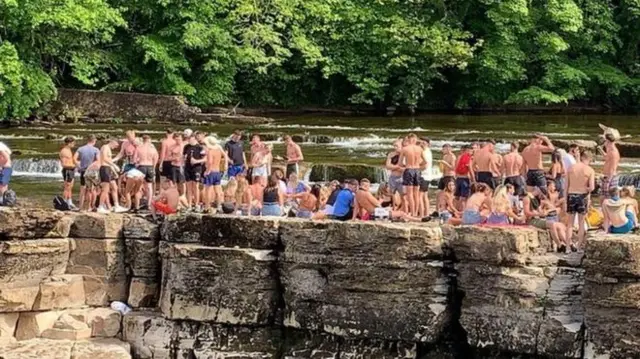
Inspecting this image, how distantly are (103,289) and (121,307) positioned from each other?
47cm

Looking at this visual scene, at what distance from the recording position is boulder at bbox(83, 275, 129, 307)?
15773 millimetres

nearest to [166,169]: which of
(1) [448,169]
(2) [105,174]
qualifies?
(2) [105,174]

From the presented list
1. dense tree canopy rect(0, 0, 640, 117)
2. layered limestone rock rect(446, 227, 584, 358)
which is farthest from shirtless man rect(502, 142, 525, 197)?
dense tree canopy rect(0, 0, 640, 117)

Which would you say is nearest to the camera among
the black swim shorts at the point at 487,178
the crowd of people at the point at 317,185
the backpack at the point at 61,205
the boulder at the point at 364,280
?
the boulder at the point at 364,280

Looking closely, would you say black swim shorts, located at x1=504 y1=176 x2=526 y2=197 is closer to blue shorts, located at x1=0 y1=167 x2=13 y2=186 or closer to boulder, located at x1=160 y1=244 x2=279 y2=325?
boulder, located at x1=160 y1=244 x2=279 y2=325

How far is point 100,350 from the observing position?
48.1 ft

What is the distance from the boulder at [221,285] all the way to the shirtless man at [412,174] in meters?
3.62

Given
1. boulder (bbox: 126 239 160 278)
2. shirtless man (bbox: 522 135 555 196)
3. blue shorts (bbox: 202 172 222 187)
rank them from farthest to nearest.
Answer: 1. shirtless man (bbox: 522 135 555 196)
2. blue shorts (bbox: 202 172 222 187)
3. boulder (bbox: 126 239 160 278)

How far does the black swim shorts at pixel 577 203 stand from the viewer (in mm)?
14836

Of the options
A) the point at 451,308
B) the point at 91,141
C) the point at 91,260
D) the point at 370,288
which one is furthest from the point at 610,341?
the point at 91,141

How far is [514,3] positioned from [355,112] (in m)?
8.71

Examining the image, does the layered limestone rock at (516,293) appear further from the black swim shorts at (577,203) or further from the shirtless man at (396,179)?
the shirtless man at (396,179)

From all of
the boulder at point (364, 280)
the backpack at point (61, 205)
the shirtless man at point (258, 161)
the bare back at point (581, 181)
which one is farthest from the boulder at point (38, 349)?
the bare back at point (581, 181)

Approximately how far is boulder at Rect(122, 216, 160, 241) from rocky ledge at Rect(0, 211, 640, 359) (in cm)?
2
